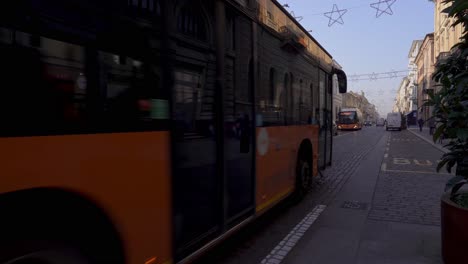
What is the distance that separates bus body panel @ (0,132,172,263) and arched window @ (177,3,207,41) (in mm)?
924

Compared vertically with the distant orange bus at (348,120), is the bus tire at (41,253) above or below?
below

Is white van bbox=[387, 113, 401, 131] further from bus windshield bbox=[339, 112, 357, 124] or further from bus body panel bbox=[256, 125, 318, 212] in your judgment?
bus body panel bbox=[256, 125, 318, 212]

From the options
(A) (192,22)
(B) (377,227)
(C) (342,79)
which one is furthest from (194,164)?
(C) (342,79)

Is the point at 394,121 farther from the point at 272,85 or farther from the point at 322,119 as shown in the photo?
the point at 272,85

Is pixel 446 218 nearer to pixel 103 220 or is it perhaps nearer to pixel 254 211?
pixel 254 211

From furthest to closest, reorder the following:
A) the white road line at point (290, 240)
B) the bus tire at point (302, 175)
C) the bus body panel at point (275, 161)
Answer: the bus tire at point (302, 175)
the bus body panel at point (275, 161)
the white road line at point (290, 240)

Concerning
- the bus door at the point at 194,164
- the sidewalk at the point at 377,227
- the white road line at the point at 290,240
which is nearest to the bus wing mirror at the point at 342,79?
the sidewalk at the point at 377,227

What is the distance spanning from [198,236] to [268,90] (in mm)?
2315

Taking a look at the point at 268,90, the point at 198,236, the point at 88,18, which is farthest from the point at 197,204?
the point at 268,90

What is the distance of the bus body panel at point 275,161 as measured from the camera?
451cm

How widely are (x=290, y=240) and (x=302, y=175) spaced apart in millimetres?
2012

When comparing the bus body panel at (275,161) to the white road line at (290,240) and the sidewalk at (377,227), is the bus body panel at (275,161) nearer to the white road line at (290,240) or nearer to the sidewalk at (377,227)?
the white road line at (290,240)

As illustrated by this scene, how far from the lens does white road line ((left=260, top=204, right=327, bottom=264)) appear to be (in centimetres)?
405

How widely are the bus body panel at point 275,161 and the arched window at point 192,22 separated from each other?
62.1 inches
